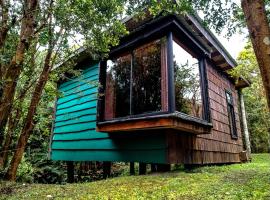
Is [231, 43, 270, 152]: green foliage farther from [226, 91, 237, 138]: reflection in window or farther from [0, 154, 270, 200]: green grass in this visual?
[0, 154, 270, 200]: green grass

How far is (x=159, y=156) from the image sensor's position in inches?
207

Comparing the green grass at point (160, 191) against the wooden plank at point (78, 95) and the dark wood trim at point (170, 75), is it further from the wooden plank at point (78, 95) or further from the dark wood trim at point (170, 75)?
the wooden plank at point (78, 95)

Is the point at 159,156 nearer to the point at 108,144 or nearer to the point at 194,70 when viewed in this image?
the point at 108,144

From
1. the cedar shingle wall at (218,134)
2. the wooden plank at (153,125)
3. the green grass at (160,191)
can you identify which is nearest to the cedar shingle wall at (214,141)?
the cedar shingle wall at (218,134)

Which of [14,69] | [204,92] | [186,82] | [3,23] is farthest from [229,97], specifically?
[3,23]

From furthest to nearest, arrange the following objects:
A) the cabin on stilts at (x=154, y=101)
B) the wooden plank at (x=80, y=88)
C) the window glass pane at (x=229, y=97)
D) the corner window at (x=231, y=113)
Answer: the window glass pane at (x=229, y=97) < the corner window at (x=231, y=113) < the wooden plank at (x=80, y=88) < the cabin on stilts at (x=154, y=101)

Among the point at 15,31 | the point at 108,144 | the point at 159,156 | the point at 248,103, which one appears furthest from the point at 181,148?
the point at 248,103

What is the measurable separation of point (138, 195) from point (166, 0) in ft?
10.00

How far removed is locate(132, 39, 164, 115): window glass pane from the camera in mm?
5543

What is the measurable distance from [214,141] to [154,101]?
3.10 meters

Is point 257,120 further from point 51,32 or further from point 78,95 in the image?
point 51,32

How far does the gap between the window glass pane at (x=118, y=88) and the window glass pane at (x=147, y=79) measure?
0.24 m

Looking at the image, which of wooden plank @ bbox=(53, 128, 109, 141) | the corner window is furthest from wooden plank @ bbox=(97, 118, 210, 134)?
the corner window

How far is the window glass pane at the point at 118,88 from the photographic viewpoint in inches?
237
